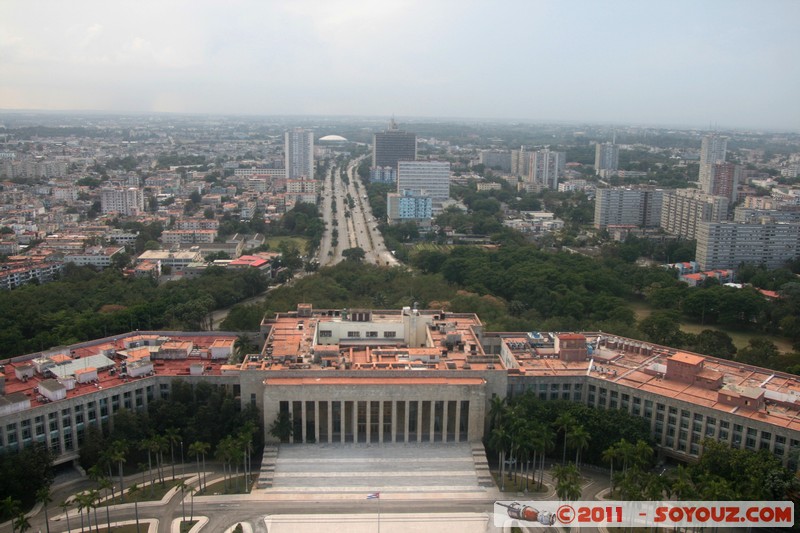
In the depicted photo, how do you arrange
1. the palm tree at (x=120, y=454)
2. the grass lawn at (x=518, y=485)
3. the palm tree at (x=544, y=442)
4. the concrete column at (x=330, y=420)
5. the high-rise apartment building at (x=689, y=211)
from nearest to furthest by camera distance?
the palm tree at (x=120, y=454) → the palm tree at (x=544, y=442) → the grass lawn at (x=518, y=485) → the concrete column at (x=330, y=420) → the high-rise apartment building at (x=689, y=211)

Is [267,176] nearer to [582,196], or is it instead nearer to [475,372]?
[582,196]

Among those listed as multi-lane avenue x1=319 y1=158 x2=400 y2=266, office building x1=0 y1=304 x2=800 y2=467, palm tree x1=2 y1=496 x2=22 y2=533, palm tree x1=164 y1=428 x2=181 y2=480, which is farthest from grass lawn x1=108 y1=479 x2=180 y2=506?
multi-lane avenue x1=319 y1=158 x2=400 y2=266

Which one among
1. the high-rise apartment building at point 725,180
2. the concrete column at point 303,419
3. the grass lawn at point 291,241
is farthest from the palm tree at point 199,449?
the high-rise apartment building at point 725,180

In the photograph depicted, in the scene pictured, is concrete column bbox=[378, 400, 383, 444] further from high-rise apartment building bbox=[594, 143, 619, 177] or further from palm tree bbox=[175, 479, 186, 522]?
high-rise apartment building bbox=[594, 143, 619, 177]

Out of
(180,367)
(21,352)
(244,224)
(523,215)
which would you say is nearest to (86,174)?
(244,224)

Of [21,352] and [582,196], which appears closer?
[21,352]

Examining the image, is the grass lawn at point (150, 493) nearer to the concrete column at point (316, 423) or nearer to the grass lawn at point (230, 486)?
the grass lawn at point (230, 486)
